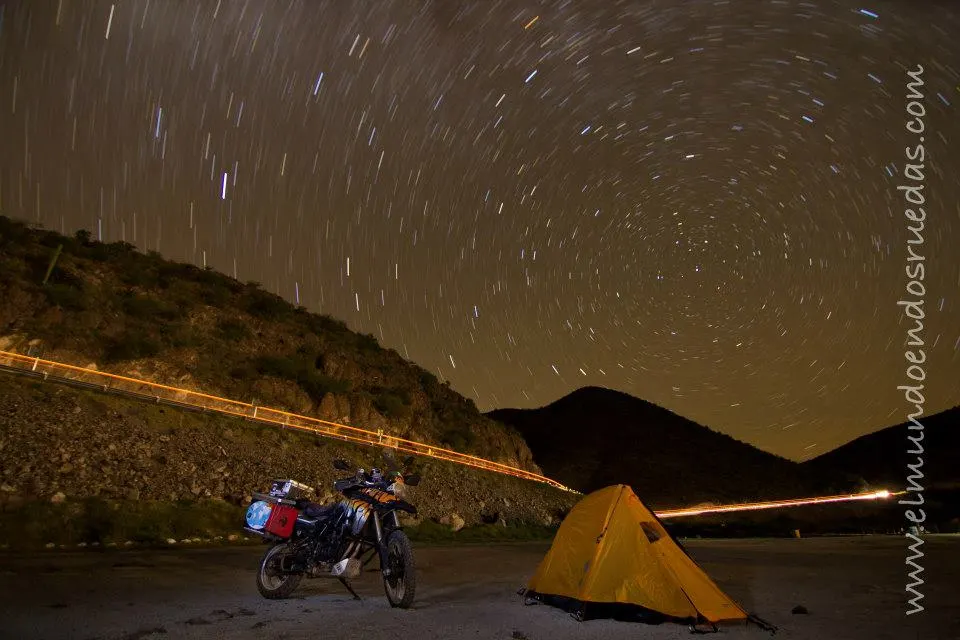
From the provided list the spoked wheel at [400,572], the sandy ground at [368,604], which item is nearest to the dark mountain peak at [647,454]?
the sandy ground at [368,604]

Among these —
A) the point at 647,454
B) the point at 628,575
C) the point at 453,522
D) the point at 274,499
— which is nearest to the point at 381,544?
the point at 274,499

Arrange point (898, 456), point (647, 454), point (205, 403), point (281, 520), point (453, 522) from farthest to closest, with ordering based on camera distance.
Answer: point (898, 456)
point (647, 454)
point (205, 403)
point (453, 522)
point (281, 520)

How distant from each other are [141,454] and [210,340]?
17824mm

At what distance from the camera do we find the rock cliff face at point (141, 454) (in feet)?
55.8

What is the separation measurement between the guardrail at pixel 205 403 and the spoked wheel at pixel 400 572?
19.7 m

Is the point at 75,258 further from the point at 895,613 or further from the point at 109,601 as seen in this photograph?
the point at 895,613

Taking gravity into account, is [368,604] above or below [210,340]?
below

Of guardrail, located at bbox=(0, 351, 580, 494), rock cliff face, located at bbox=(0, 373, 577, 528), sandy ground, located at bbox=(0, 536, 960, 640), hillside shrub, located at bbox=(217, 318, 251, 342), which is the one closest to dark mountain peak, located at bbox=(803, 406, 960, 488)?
guardrail, located at bbox=(0, 351, 580, 494)

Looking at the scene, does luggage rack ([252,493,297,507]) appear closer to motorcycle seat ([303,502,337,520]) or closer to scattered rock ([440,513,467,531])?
motorcycle seat ([303,502,337,520])

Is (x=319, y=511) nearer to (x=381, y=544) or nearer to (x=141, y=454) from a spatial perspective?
(x=381, y=544)

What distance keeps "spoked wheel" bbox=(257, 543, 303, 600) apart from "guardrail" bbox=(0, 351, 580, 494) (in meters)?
18.3

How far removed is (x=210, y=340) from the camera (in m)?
37.1

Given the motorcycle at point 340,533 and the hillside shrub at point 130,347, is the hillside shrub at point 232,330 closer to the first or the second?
the hillside shrub at point 130,347

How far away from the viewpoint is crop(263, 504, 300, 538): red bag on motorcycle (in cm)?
830
